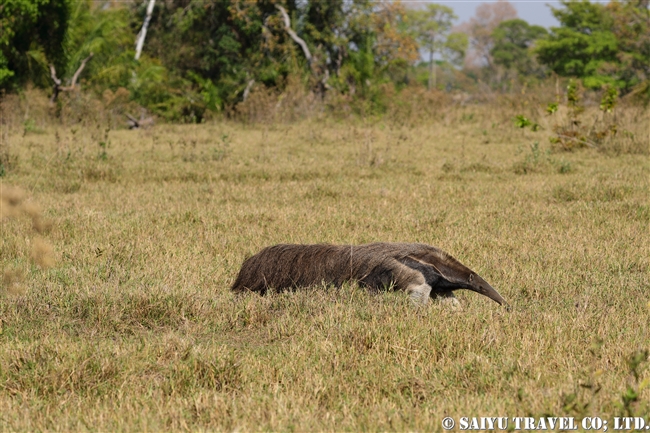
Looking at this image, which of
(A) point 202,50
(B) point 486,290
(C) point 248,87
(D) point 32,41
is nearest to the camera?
(B) point 486,290

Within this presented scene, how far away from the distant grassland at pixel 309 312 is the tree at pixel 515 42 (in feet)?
229

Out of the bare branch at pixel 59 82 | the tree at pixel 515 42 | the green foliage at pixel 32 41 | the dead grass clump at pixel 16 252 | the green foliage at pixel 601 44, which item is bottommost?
the dead grass clump at pixel 16 252

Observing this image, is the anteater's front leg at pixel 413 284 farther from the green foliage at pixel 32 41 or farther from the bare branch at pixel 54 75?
the bare branch at pixel 54 75

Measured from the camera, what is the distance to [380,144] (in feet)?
51.5

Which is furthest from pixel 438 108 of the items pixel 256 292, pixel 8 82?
pixel 256 292

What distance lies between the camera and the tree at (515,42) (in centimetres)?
7750

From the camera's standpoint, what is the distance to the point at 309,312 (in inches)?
177

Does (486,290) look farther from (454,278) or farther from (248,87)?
(248,87)

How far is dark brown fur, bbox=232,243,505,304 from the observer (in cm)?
472

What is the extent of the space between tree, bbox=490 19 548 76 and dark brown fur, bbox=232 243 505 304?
2900 inches

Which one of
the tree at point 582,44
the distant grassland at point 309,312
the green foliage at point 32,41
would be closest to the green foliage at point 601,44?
the tree at point 582,44

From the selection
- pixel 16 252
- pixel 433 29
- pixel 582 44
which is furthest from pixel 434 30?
pixel 16 252

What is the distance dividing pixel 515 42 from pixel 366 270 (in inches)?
3308

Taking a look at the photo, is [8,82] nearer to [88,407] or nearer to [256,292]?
[256,292]
